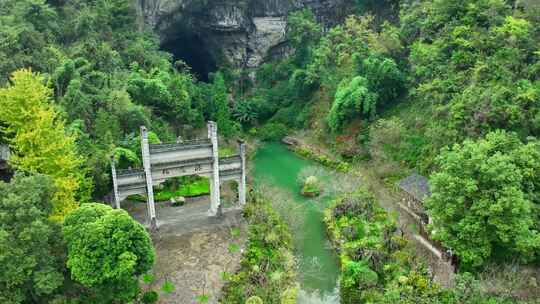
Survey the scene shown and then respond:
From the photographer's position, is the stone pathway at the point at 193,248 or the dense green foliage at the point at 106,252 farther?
the stone pathway at the point at 193,248

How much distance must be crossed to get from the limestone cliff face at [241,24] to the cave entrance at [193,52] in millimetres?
344

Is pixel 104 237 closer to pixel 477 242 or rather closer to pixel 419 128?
pixel 477 242

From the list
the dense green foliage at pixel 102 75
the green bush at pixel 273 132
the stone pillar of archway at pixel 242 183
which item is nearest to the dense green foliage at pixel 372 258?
the stone pillar of archway at pixel 242 183

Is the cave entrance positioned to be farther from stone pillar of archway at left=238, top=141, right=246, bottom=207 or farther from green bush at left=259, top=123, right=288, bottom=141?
stone pillar of archway at left=238, top=141, right=246, bottom=207

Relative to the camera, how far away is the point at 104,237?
16875mm

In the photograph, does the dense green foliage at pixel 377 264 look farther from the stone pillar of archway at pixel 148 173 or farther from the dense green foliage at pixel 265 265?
the stone pillar of archway at pixel 148 173

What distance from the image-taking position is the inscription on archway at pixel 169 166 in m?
24.0

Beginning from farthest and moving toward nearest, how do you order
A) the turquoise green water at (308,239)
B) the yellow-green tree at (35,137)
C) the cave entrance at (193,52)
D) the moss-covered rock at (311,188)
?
the cave entrance at (193,52) < the moss-covered rock at (311,188) < the turquoise green water at (308,239) < the yellow-green tree at (35,137)

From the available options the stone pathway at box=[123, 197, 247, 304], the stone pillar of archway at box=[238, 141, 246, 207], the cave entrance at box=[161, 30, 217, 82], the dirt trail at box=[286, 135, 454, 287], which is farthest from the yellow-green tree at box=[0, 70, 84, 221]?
the cave entrance at box=[161, 30, 217, 82]

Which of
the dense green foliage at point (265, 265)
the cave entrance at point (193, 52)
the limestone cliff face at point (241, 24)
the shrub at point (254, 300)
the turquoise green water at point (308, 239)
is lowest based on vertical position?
the turquoise green water at point (308, 239)

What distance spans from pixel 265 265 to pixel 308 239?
17.1 feet

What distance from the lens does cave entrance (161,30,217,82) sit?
51.5 metres

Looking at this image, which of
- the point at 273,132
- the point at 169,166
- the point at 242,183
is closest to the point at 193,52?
the point at 273,132

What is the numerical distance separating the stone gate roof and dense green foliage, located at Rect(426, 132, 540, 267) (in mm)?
4947
